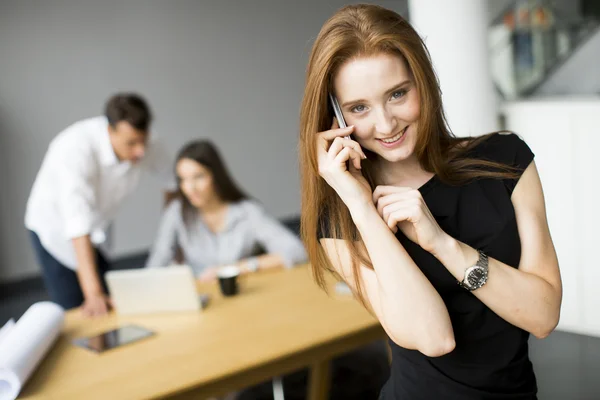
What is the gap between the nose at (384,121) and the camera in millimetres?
1245

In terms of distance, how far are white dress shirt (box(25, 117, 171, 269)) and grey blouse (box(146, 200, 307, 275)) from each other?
13.9 inches

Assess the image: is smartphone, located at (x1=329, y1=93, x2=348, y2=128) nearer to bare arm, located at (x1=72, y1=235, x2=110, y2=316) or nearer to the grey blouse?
bare arm, located at (x1=72, y1=235, x2=110, y2=316)

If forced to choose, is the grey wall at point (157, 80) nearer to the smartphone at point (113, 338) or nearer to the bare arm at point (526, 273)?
the smartphone at point (113, 338)

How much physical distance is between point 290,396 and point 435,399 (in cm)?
209

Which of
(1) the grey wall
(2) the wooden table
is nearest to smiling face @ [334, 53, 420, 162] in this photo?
(2) the wooden table

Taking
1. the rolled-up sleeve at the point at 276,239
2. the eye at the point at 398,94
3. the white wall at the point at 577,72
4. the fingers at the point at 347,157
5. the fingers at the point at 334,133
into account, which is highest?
the eye at the point at 398,94

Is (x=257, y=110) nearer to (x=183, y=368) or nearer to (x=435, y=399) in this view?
(x=183, y=368)

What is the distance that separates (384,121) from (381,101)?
38 mm

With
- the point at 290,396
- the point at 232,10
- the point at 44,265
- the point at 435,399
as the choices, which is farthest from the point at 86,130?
→ the point at 232,10

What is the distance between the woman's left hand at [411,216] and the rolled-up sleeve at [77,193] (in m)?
2.19

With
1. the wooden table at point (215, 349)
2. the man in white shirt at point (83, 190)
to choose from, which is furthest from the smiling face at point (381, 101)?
the man in white shirt at point (83, 190)

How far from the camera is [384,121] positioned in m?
1.24

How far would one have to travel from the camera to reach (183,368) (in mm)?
2123

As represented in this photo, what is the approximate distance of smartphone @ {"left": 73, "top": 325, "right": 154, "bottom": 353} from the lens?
2369 mm
